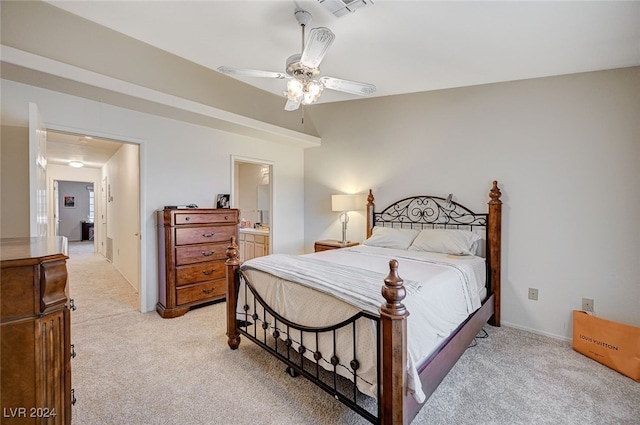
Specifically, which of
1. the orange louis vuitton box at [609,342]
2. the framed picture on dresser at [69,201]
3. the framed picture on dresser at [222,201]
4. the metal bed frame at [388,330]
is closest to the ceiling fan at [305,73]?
the metal bed frame at [388,330]

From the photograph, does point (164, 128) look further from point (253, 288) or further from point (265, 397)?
point (265, 397)

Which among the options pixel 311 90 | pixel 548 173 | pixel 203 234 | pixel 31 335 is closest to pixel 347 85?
pixel 311 90

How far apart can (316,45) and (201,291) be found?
299 cm

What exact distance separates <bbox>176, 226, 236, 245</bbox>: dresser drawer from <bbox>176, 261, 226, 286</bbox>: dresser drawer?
0.30 metres

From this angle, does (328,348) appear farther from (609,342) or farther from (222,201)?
(222,201)

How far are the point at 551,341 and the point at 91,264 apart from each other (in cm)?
807

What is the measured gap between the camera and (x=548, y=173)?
9.04 feet

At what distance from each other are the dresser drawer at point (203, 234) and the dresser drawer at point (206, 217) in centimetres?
8

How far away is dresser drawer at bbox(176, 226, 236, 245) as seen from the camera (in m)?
3.25

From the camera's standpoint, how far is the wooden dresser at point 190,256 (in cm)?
318

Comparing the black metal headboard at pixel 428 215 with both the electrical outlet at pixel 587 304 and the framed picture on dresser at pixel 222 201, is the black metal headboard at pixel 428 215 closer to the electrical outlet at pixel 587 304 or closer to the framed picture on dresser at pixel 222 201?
the electrical outlet at pixel 587 304

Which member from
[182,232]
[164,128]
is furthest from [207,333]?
[164,128]

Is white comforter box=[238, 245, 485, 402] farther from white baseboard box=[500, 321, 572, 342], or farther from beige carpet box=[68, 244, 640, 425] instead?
white baseboard box=[500, 321, 572, 342]

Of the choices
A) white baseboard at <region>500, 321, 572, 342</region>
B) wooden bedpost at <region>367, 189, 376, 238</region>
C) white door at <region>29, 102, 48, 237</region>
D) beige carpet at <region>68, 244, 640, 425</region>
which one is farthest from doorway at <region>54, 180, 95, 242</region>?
white baseboard at <region>500, 321, 572, 342</region>
